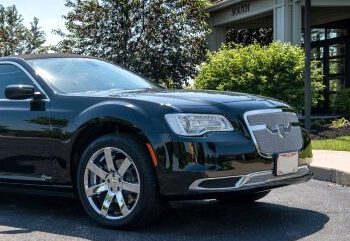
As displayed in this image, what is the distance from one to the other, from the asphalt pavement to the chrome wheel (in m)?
0.19

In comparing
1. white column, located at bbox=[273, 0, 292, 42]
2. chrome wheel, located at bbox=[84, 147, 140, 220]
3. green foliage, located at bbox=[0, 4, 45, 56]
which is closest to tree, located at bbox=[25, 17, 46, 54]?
green foliage, located at bbox=[0, 4, 45, 56]

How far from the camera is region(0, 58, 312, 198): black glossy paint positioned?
15.8 ft

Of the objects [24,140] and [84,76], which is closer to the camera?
[24,140]

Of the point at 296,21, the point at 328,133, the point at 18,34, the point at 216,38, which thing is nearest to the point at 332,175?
the point at 328,133

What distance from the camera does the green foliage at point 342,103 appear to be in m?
15.9

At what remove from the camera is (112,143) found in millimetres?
5148

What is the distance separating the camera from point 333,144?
10.5m

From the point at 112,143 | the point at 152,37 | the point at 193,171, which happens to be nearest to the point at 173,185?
the point at 193,171

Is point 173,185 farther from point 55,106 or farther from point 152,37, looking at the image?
point 152,37

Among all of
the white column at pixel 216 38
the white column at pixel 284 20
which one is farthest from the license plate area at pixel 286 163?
the white column at pixel 216 38

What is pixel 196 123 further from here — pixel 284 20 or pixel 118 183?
pixel 284 20

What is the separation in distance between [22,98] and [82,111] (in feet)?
2.72

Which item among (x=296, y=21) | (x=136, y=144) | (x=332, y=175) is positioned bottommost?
(x=332, y=175)

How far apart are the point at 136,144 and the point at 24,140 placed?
1263 millimetres
